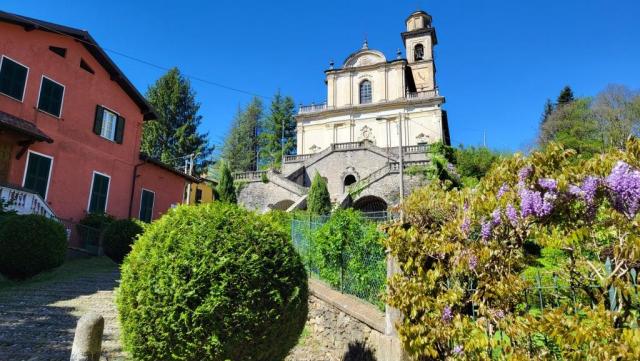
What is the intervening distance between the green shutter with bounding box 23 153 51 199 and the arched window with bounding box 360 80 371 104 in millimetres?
33317

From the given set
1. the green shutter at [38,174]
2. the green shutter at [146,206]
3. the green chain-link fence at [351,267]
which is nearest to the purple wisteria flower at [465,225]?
the green chain-link fence at [351,267]

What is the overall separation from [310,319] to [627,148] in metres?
5.87

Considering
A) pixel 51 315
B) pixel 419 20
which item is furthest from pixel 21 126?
pixel 419 20

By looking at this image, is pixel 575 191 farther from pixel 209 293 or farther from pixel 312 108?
pixel 312 108

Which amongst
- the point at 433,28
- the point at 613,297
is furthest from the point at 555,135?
the point at 613,297

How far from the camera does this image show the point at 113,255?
12.6m

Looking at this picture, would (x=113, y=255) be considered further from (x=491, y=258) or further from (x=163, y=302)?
(x=491, y=258)

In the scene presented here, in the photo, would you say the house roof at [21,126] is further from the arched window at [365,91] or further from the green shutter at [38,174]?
the arched window at [365,91]

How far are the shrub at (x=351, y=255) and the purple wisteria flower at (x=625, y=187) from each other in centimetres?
430

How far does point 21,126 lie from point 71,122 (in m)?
3.02

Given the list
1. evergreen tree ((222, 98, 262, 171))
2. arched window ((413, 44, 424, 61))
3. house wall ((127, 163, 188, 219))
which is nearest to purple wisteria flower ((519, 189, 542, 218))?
house wall ((127, 163, 188, 219))

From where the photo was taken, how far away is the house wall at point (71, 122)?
13078mm

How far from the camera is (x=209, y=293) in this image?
3674mm

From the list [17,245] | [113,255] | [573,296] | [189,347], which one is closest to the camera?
[573,296]
